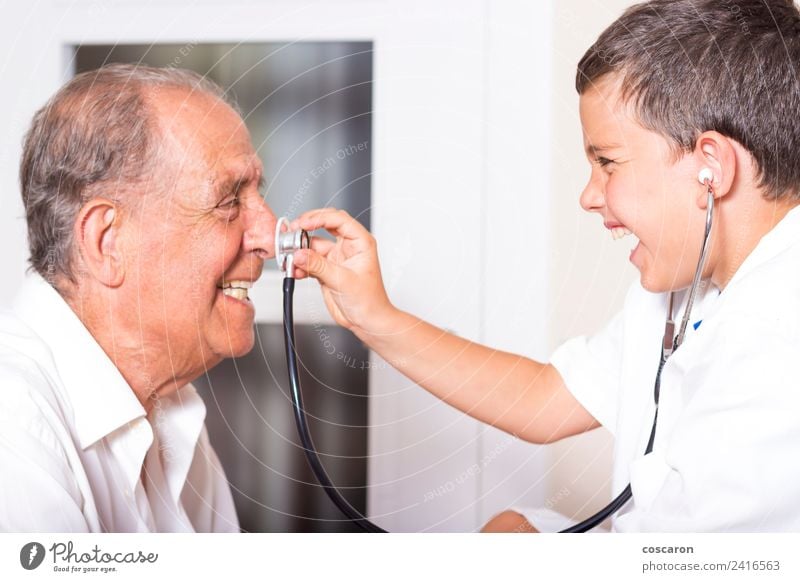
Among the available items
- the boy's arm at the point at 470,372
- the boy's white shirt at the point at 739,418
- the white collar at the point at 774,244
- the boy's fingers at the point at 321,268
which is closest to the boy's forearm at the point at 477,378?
the boy's arm at the point at 470,372

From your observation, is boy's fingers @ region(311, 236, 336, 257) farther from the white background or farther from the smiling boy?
the white background

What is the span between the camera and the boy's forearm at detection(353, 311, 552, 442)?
119 cm

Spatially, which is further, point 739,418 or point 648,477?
point 648,477

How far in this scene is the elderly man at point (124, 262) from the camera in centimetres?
98

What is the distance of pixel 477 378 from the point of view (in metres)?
1.21

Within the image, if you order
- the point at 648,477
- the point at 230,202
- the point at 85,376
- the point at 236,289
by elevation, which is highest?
the point at 230,202

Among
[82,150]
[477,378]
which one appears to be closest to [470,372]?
[477,378]

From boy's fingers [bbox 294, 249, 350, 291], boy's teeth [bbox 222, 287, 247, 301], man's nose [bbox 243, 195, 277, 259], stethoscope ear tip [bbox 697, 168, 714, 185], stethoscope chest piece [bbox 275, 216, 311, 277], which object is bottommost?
boy's teeth [bbox 222, 287, 247, 301]

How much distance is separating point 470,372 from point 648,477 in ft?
1.04

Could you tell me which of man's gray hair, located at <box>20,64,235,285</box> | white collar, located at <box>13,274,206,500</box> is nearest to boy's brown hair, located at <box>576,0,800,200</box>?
man's gray hair, located at <box>20,64,235,285</box>

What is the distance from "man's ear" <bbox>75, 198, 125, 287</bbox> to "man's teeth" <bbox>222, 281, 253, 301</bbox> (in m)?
0.13

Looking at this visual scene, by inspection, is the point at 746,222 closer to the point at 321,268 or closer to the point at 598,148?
the point at 598,148

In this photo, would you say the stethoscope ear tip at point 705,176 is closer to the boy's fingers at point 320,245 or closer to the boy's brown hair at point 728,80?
the boy's brown hair at point 728,80
